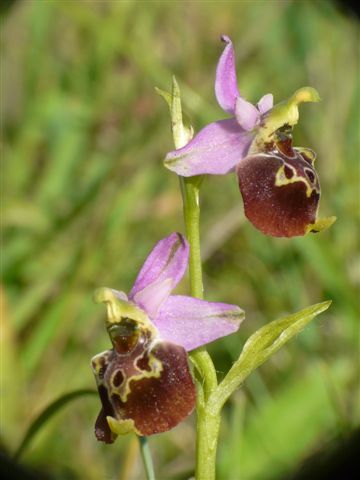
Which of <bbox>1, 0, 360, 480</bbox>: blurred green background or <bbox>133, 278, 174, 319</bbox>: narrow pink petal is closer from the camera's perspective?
<bbox>133, 278, 174, 319</bbox>: narrow pink petal

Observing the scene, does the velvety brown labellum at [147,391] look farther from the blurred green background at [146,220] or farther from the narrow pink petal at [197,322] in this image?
the blurred green background at [146,220]

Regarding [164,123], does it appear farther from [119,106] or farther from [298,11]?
[298,11]

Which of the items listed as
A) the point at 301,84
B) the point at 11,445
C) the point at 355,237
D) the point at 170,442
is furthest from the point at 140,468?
the point at 301,84

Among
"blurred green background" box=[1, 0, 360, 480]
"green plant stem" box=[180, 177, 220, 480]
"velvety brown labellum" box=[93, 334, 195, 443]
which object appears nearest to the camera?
"velvety brown labellum" box=[93, 334, 195, 443]

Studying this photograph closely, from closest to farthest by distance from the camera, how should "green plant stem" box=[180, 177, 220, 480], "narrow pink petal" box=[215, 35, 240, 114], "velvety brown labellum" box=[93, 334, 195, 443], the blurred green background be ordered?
"velvety brown labellum" box=[93, 334, 195, 443] < "green plant stem" box=[180, 177, 220, 480] < "narrow pink petal" box=[215, 35, 240, 114] < the blurred green background

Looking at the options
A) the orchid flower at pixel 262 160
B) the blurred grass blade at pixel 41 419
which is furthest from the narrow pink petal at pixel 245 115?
the blurred grass blade at pixel 41 419

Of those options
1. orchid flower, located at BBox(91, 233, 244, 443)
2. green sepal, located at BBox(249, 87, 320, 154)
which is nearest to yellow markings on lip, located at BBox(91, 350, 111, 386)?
orchid flower, located at BBox(91, 233, 244, 443)

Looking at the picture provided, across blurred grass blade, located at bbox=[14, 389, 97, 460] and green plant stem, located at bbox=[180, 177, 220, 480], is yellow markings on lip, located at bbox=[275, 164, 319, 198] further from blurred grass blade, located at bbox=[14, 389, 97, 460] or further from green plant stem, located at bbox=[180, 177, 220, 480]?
blurred grass blade, located at bbox=[14, 389, 97, 460]

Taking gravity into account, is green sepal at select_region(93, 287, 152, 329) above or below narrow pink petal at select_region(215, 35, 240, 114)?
below
